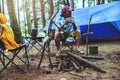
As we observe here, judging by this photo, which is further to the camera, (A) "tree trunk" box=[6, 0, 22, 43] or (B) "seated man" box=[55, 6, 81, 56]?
(A) "tree trunk" box=[6, 0, 22, 43]

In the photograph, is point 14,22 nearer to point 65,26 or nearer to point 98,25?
point 98,25

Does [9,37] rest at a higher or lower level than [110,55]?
higher

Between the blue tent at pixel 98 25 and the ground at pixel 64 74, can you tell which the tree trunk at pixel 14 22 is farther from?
the ground at pixel 64 74

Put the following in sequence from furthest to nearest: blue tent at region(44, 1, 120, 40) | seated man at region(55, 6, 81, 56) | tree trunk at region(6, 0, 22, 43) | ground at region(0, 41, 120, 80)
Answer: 1. tree trunk at region(6, 0, 22, 43)
2. blue tent at region(44, 1, 120, 40)
3. seated man at region(55, 6, 81, 56)
4. ground at region(0, 41, 120, 80)

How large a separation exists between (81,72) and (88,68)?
1.01 feet

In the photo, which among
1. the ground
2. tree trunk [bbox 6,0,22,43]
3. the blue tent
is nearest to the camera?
the ground

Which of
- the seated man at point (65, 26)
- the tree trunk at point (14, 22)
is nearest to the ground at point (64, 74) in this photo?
the seated man at point (65, 26)

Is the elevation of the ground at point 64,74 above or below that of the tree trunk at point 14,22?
below

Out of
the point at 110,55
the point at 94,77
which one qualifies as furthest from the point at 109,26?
the point at 94,77

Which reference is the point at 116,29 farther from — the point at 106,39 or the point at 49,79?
the point at 49,79

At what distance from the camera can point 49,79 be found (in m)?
4.20

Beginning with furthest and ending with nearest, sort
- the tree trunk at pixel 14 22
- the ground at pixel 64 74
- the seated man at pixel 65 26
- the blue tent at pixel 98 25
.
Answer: the tree trunk at pixel 14 22, the blue tent at pixel 98 25, the seated man at pixel 65 26, the ground at pixel 64 74

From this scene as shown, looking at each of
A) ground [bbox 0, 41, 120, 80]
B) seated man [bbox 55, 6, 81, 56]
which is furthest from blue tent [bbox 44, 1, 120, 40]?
ground [bbox 0, 41, 120, 80]

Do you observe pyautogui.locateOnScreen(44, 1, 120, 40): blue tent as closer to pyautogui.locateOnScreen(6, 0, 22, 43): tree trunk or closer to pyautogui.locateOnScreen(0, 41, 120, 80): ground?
pyautogui.locateOnScreen(6, 0, 22, 43): tree trunk
